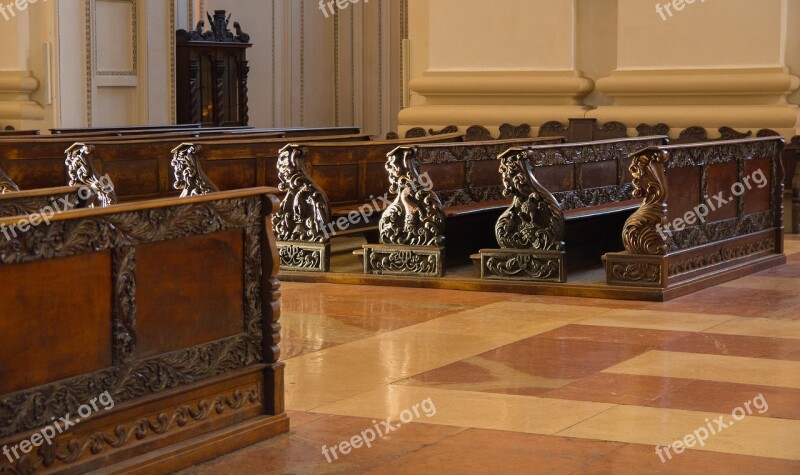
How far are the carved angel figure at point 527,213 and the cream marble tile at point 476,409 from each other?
10.2 ft

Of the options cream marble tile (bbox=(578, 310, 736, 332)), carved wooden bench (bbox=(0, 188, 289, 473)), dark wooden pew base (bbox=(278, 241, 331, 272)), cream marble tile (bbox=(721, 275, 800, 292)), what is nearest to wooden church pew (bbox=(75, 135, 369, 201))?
dark wooden pew base (bbox=(278, 241, 331, 272))

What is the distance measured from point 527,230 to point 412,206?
836mm

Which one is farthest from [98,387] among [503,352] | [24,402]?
[503,352]

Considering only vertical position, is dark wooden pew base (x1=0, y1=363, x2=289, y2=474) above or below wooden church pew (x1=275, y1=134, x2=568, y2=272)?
below

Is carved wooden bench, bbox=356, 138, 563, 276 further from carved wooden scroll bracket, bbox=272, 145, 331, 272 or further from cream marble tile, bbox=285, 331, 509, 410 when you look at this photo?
cream marble tile, bbox=285, 331, 509, 410

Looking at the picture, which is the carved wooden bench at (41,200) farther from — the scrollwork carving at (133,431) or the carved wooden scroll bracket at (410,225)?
the carved wooden scroll bracket at (410,225)

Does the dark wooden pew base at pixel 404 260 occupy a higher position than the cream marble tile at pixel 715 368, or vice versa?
the dark wooden pew base at pixel 404 260

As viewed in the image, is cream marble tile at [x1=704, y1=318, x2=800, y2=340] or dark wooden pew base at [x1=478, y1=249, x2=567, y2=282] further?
dark wooden pew base at [x1=478, y1=249, x2=567, y2=282]

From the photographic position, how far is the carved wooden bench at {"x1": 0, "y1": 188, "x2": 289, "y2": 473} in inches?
152

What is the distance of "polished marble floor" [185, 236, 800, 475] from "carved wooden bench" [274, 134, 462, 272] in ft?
2.61

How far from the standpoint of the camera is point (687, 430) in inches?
190

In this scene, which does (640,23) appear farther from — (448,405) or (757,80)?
(448,405)

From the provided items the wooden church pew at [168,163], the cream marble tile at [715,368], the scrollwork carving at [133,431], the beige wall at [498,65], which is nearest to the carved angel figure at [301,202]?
the wooden church pew at [168,163]

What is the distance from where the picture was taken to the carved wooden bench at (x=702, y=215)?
26.8 feet
